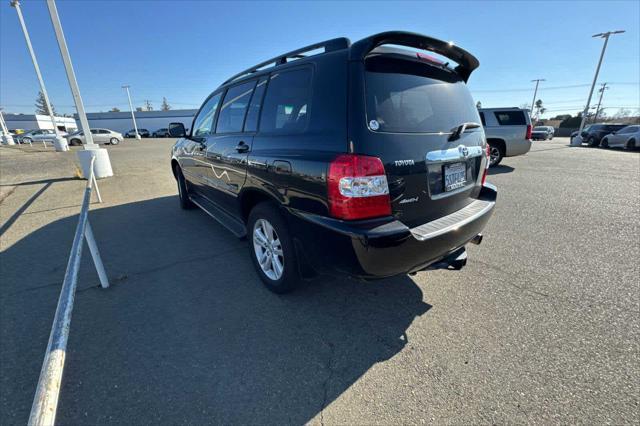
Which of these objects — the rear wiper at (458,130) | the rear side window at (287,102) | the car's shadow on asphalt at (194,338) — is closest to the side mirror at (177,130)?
the car's shadow on asphalt at (194,338)

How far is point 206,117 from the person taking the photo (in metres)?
4.39

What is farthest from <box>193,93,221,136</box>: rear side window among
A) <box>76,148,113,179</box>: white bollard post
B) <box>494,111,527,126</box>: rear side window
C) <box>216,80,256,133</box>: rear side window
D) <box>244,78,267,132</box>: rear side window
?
<box>494,111,527,126</box>: rear side window

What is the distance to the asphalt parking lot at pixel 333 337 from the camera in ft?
5.70

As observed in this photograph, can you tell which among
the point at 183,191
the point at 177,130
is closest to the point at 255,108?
the point at 177,130

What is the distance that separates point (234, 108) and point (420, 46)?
7.07 feet

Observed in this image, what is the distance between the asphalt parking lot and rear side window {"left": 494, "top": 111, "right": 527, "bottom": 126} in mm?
6322

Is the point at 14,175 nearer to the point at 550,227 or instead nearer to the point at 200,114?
the point at 200,114

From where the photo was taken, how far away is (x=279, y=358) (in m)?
2.09

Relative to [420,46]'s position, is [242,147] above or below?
below

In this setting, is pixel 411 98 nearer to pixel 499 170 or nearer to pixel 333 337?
pixel 333 337

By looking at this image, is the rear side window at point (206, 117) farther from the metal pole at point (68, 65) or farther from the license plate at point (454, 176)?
the metal pole at point (68, 65)

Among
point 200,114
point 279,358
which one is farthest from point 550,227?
point 200,114

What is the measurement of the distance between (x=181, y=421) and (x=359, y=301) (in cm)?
164

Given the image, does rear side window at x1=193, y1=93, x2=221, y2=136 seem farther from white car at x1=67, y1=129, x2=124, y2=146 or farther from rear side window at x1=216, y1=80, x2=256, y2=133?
white car at x1=67, y1=129, x2=124, y2=146
